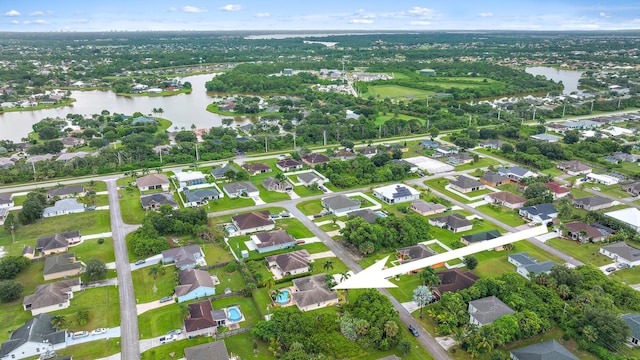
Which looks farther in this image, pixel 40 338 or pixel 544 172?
pixel 544 172

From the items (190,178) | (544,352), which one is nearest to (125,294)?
(190,178)

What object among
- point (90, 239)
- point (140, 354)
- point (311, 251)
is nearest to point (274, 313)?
point (140, 354)

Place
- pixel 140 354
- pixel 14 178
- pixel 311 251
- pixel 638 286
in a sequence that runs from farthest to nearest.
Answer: pixel 14 178 < pixel 311 251 < pixel 638 286 < pixel 140 354

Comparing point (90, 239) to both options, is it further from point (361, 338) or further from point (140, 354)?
point (361, 338)

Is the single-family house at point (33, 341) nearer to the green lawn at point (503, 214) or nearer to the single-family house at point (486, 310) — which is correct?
the single-family house at point (486, 310)

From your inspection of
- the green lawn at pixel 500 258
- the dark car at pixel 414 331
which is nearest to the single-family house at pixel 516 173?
the green lawn at pixel 500 258

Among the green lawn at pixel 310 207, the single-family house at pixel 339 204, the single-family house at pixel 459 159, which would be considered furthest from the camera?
the single-family house at pixel 459 159

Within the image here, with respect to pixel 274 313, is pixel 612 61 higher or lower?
higher
